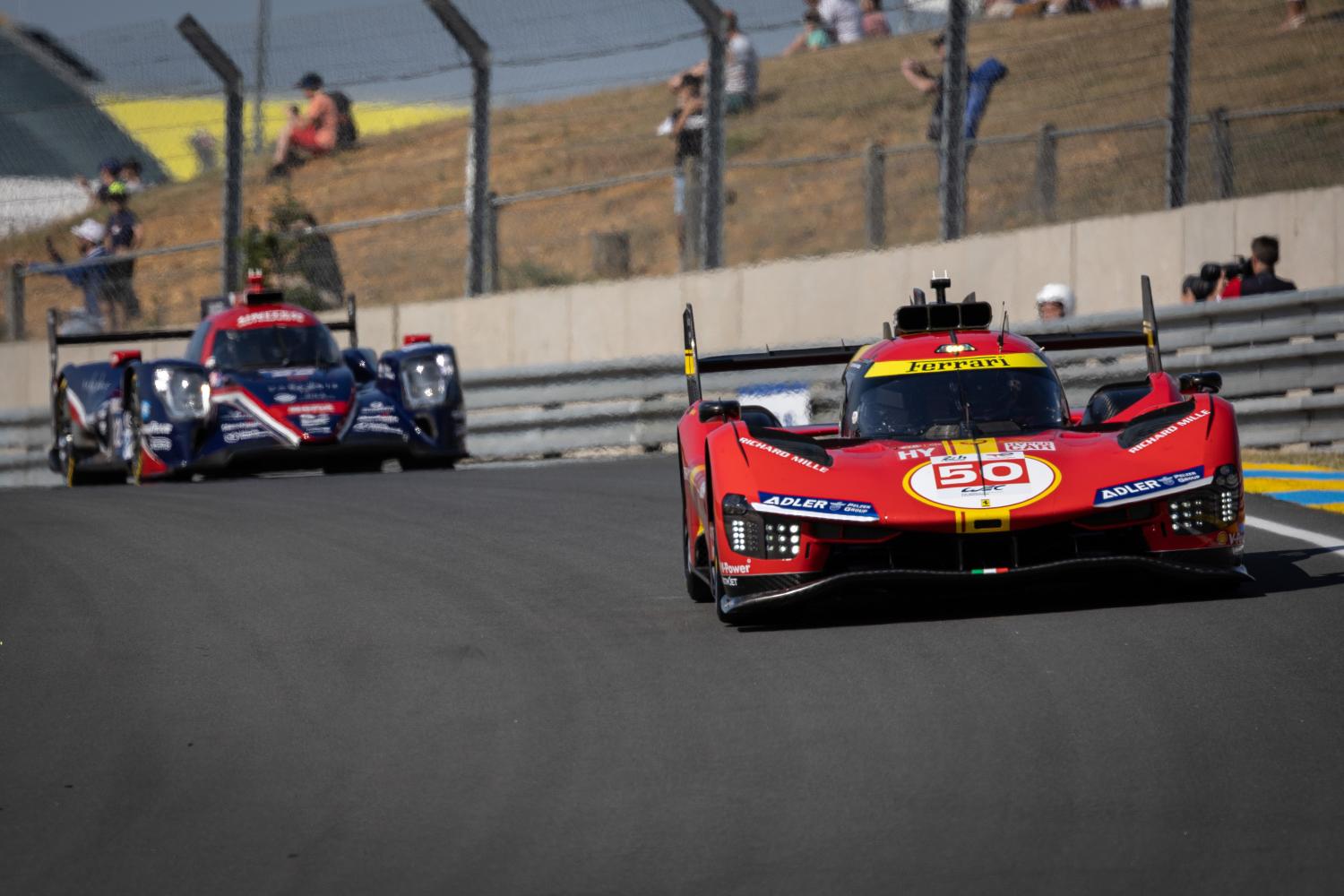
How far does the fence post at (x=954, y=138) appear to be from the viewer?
16609 millimetres

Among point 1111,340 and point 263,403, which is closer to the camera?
point 1111,340

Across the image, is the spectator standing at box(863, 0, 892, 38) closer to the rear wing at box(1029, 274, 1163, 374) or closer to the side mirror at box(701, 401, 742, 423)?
the rear wing at box(1029, 274, 1163, 374)

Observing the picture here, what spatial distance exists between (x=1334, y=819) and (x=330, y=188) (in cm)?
2235

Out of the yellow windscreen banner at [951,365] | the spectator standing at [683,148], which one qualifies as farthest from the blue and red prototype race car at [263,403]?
the yellow windscreen banner at [951,365]

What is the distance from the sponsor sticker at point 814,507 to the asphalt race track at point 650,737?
40 cm

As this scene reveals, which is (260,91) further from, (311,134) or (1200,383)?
(1200,383)

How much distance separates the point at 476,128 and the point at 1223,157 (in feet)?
23.1

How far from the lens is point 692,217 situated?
1870 cm

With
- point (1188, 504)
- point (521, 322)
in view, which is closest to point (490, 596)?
point (1188, 504)

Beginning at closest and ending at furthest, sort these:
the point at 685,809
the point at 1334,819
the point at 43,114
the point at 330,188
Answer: the point at 1334,819 < the point at 685,809 < the point at 43,114 < the point at 330,188

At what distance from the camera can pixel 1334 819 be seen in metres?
4.29

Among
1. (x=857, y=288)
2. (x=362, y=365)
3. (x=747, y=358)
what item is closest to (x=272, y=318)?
(x=362, y=365)

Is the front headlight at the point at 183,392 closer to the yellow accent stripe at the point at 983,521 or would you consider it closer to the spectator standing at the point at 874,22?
the spectator standing at the point at 874,22

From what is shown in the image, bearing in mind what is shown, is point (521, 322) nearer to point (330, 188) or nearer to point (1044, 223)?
point (1044, 223)
